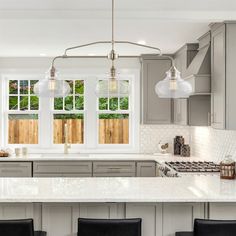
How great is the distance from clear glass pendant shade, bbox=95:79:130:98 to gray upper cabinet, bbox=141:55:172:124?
324 centimetres

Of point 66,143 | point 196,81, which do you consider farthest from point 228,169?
point 66,143

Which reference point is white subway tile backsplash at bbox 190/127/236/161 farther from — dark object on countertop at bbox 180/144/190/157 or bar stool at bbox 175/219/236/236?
bar stool at bbox 175/219/236/236

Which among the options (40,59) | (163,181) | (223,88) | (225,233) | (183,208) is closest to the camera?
(225,233)

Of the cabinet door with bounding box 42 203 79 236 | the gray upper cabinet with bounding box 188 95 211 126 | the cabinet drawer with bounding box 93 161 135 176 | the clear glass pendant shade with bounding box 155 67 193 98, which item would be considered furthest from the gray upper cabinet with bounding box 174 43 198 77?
the cabinet door with bounding box 42 203 79 236

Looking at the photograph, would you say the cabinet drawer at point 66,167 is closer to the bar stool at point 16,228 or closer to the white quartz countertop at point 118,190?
the white quartz countertop at point 118,190

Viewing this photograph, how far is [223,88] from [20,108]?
371 centimetres

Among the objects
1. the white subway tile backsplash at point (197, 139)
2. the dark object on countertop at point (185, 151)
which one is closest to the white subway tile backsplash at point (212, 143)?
the white subway tile backsplash at point (197, 139)

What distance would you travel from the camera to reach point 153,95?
595cm

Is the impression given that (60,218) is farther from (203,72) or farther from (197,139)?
(197,139)

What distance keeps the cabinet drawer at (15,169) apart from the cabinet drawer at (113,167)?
959 mm

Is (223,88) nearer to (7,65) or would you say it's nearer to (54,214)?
(54,214)

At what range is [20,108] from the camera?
6.36m

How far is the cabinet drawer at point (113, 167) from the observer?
18.0 ft

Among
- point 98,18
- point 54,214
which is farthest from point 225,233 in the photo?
point 98,18
